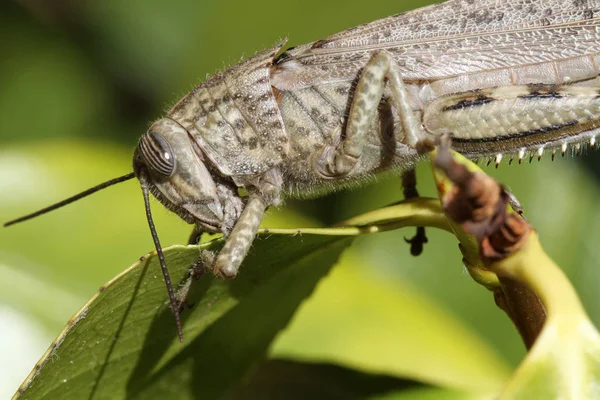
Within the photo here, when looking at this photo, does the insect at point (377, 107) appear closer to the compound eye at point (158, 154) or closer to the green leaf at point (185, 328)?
the compound eye at point (158, 154)

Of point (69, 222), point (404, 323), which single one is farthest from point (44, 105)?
point (404, 323)

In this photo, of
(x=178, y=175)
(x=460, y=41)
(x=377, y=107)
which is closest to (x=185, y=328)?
(x=178, y=175)

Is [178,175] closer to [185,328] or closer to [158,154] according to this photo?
[158,154]

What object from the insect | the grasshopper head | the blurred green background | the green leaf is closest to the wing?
the insect

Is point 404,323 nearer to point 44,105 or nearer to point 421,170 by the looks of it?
point 421,170

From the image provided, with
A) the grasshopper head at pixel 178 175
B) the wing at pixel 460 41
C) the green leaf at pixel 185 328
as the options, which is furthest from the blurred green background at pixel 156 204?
the wing at pixel 460 41

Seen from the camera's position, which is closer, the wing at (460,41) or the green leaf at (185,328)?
the green leaf at (185,328)
